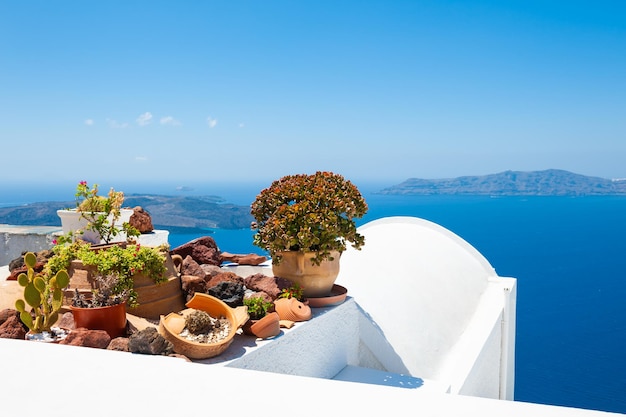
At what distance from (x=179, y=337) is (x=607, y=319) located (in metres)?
47.6

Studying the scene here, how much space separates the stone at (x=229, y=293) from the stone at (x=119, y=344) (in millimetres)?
1007

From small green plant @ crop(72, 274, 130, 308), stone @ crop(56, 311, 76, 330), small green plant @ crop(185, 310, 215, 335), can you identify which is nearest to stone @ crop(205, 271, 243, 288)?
small green plant @ crop(72, 274, 130, 308)

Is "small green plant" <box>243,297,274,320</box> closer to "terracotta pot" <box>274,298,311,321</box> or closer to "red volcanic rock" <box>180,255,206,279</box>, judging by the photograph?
"terracotta pot" <box>274,298,311,321</box>

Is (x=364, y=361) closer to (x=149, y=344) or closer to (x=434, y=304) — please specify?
(x=434, y=304)

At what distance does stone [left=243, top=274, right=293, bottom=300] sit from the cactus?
1.83 metres

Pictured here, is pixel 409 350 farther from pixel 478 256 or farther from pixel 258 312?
pixel 478 256

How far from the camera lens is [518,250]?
66.6 m

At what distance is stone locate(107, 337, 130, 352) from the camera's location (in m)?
3.74

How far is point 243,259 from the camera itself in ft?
22.7

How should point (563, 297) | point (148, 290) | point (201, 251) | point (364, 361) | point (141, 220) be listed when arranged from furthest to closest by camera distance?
point (563, 297)
point (141, 220)
point (201, 251)
point (364, 361)
point (148, 290)

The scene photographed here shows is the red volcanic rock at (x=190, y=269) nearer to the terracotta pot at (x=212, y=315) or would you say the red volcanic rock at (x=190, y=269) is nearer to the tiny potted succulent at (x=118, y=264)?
the tiny potted succulent at (x=118, y=264)

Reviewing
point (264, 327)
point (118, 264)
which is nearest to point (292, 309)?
point (264, 327)

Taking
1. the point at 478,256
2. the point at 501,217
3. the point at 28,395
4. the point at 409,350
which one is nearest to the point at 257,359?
the point at 28,395

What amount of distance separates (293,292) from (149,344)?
1.94 m
